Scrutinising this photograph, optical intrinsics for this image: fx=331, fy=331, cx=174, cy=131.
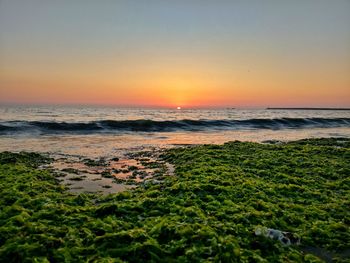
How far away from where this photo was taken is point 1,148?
14930 millimetres

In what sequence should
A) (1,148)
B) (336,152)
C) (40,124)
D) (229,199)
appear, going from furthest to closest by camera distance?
(40,124), (1,148), (336,152), (229,199)

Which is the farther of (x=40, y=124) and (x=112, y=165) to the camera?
(x=40, y=124)

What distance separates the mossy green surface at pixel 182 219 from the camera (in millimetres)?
3945

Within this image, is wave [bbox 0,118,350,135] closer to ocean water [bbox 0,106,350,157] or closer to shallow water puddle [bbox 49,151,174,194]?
ocean water [bbox 0,106,350,157]

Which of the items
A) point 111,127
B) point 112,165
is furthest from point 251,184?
point 111,127

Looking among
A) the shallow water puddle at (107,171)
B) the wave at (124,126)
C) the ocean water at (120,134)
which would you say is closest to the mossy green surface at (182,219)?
the shallow water puddle at (107,171)

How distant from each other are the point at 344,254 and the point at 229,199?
2.27m

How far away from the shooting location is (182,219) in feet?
16.2

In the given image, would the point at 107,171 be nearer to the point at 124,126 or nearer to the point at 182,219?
the point at 182,219

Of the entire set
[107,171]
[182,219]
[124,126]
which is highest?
[124,126]

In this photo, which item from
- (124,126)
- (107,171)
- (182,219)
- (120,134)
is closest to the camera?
(182,219)

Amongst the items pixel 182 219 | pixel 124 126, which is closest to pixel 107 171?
pixel 182 219

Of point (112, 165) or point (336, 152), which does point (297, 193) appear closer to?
point (112, 165)

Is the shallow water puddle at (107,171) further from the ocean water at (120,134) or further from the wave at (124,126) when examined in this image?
the wave at (124,126)
